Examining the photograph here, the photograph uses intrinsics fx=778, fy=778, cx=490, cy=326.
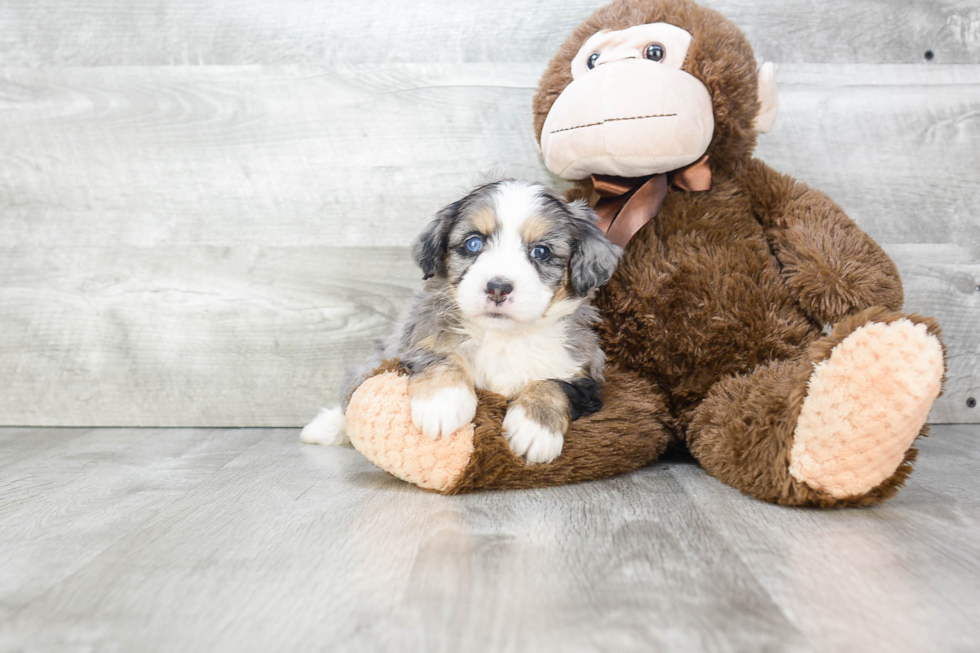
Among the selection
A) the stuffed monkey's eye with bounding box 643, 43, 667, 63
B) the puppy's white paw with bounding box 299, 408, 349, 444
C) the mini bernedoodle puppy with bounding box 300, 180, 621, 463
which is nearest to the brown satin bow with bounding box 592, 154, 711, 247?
the mini bernedoodle puppy with bounding box 300, 180, 621, 463

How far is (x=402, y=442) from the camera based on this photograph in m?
1.59

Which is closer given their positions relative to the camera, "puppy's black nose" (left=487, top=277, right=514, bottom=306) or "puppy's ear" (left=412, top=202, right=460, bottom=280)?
"puppy's black nose" (left=487, top=277, right=514, bottom=306)

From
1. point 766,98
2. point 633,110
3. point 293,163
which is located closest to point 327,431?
point 293,163

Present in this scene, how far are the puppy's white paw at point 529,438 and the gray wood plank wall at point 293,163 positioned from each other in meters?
0.93

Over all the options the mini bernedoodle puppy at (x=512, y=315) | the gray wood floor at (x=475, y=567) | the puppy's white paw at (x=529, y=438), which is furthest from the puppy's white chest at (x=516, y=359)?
the gray wood floor at (x=475, y=567)

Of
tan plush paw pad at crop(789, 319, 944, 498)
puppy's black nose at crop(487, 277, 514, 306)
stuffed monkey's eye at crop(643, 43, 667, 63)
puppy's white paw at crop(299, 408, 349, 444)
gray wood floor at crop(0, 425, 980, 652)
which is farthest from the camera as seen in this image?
puppy's white paw at crop(299, 408, 349, 444)

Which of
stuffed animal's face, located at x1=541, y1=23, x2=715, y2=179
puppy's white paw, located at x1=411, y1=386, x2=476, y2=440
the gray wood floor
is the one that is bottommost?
the gray wood floor

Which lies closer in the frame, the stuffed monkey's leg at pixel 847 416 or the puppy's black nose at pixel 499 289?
the stuffed monkey's leg at pixel 847 416

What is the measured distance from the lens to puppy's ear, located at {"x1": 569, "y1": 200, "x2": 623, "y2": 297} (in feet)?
5.38

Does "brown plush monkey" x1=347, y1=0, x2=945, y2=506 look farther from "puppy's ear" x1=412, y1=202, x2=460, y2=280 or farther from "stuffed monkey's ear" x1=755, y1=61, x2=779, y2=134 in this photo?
"puppy's ear" x1=412, y1=202, x2=460, y2=280

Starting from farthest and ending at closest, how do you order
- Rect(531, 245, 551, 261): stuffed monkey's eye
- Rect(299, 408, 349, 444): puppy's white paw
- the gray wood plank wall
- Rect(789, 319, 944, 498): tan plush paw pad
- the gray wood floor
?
the gray wood plank wall
Rect(299, 408, 349, 444): puppy's white paw
Rect(531, 245, 551, 261): stuffed monkey's eye
Rect(789, 319, 944, 498): tan plush paw pad
the gray wood floor

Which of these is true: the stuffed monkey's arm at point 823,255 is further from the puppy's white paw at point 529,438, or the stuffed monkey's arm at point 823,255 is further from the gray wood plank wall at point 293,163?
the puppy's white paw at point 529,438

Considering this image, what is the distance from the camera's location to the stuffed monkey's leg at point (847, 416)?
1.34 metres

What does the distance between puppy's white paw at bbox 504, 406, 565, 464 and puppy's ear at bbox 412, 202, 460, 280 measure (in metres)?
0.36
